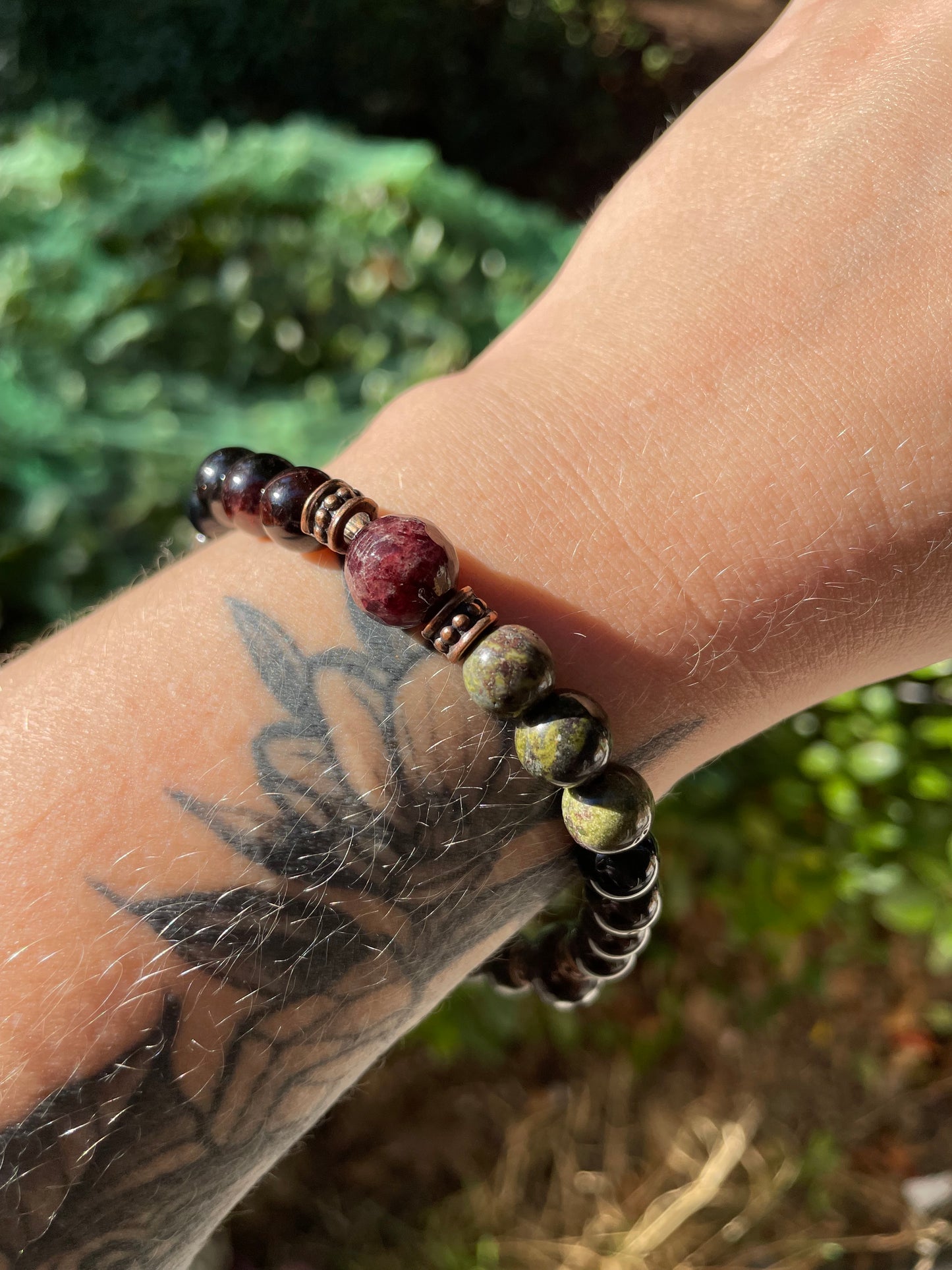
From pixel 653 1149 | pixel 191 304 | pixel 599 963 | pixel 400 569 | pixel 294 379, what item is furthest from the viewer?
pixel 653 1149

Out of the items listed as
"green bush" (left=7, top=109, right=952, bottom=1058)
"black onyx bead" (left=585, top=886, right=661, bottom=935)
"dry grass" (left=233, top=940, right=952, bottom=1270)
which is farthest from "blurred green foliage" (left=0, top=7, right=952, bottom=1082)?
"black onyx bead" (left=585, top=886, right=661, bottom=935)

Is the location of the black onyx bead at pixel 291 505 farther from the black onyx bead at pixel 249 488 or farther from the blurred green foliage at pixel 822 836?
the blurred green foliage at pixel 822 836

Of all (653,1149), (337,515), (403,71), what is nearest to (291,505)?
(337,515)

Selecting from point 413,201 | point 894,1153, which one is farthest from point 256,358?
point 894,1153

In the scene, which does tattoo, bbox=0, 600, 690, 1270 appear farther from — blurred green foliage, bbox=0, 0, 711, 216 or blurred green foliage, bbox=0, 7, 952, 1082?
blurred green foliage, bbox=0, 0, 711, 216

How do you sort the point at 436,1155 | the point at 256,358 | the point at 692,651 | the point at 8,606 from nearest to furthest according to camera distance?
the point at 692,651 < the point at 8,606 < the point at 256,358 < the point at 436,1155

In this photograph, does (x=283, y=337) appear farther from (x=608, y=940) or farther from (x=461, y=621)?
(x=608, y=940)

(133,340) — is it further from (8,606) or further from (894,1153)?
(894,1153)

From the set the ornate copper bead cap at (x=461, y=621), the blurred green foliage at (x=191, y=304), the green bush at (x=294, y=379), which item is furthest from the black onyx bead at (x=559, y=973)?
the blurred green foliage at (x=191, y=304)
